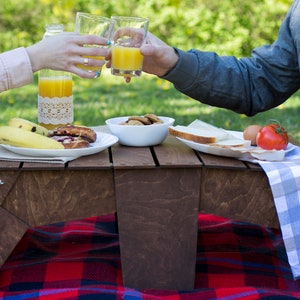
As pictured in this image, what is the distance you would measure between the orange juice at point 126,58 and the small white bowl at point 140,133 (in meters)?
0.20

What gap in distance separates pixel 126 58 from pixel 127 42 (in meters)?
0.05

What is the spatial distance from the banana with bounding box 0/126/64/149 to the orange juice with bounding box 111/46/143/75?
0.39 metres

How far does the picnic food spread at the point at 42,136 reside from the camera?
2.15 m

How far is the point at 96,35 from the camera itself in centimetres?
231

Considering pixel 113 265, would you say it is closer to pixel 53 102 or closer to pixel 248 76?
pixel 53 102

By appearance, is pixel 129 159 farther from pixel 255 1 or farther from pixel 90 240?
pixel 255 1

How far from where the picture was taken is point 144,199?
7.02ft

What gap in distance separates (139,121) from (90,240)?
545 millimetres

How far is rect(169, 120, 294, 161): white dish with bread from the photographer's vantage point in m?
2.20

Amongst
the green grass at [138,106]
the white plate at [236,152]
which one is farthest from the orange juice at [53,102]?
the green grass at [138,106]

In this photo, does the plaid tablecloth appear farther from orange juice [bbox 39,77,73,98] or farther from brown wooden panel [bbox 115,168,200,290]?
orange juice [bbox 39,77,73,98]

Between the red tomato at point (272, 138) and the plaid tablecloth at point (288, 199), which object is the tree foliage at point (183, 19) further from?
the plaid tablecloth at point (288, 199)

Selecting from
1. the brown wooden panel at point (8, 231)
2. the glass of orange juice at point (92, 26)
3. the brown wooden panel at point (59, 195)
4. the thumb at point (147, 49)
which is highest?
the glass of orange juice at point (92, 26)

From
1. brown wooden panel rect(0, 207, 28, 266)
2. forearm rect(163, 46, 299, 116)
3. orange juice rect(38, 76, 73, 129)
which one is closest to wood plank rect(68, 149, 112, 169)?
brown wooden panel rect(0, 207, 28, 266)
